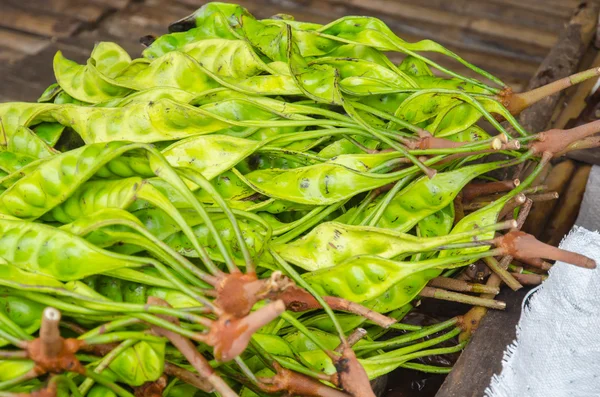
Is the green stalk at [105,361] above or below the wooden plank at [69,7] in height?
above

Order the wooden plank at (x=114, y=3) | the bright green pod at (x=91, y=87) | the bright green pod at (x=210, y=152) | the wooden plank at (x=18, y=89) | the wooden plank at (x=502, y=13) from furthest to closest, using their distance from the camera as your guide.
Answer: the wooden plank at (x=114, y=3) < the wooden plank at (x=502, y=13) < the wooden plank at (x=18, y=89) < the bright green pod at (x=91, y=87) < the bright green pod at (x=210, y=152)

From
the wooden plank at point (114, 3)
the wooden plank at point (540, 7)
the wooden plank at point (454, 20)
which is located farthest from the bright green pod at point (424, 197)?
the wooden plank at point (114, 3)

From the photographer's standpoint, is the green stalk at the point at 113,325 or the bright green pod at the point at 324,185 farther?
the bright green pod at the point at 324,185

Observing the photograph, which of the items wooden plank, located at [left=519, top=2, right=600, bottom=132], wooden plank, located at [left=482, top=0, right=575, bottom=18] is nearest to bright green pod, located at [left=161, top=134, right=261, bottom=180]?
wooden plank, located at [left=519, top=2, right=600, bottom=132]

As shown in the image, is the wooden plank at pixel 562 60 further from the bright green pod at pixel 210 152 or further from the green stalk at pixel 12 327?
the green stalk at pixel 12 327

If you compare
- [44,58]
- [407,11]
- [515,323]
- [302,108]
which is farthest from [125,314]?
[407,11]

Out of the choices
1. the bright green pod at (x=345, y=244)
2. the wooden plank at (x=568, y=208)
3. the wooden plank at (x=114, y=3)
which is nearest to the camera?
the bright green pod at (x=345, y=244)

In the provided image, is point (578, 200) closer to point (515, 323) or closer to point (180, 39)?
point (515, 323)

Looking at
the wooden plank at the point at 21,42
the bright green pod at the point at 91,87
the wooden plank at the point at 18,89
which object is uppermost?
the bright green pod at the point at 91,87

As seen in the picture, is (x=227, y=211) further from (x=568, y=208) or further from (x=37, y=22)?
(x=37, y=22)
